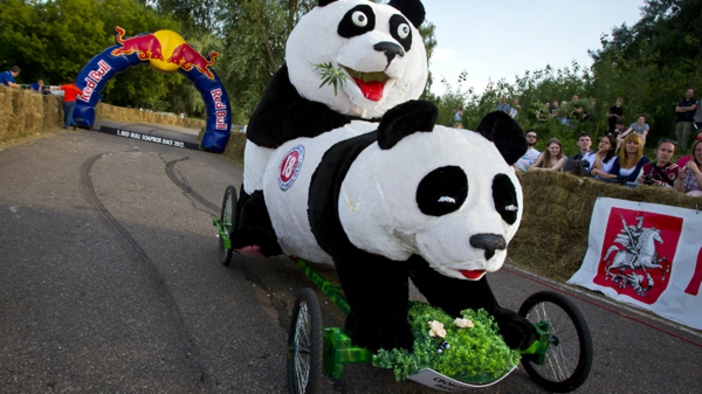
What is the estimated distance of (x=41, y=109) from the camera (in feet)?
46.4

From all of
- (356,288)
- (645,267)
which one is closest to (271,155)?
(356,288)

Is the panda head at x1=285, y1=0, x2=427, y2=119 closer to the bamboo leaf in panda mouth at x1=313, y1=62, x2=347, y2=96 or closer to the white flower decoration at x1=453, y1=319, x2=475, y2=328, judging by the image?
the bamboo leaf in panda mouth at x1=313, y1=62, x2=347, y2=96

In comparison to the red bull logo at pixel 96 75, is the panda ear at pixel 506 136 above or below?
below

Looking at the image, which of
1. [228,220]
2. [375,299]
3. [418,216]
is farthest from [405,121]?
[228,220]

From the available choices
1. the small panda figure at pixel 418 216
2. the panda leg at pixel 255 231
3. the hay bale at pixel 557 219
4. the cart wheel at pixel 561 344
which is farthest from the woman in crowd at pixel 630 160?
the panda leg at pixel 255 231

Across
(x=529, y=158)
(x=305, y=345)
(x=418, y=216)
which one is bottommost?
(x=305, y=345)

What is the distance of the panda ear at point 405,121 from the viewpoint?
7.97 ft

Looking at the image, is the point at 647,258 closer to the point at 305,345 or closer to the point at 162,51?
the point at 305,345

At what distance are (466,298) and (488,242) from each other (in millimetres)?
661

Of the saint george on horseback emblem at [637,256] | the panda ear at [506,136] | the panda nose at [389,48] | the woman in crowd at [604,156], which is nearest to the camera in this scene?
the panda ear at [506,136]

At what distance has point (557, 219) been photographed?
256 inches

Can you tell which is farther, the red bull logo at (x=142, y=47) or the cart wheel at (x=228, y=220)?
the red bull logo at (x=142, y=47)

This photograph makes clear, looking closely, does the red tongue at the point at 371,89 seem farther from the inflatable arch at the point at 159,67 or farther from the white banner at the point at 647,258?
the inflatable arch at the point at 159,67

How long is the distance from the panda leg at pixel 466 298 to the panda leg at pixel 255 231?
1.45m
